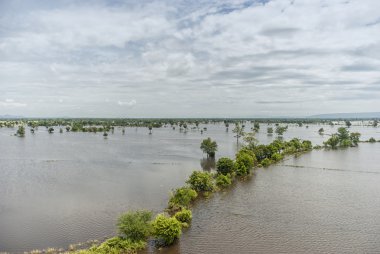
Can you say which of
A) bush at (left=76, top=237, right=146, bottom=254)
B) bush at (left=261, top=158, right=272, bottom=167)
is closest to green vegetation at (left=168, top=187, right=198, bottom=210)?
bush at (left=76, top=237, right=146, bottom=254)

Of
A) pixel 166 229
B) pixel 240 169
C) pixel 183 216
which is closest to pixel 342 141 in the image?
pixel 240 169

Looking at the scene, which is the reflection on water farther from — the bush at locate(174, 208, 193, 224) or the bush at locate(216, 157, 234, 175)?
the bush at locate(216, 157, 234, 175)

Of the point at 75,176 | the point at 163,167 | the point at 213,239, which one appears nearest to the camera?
the point at 213,239

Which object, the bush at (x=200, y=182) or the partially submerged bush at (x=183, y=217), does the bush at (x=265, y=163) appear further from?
the partially submerged bush at (x=183, y=217)

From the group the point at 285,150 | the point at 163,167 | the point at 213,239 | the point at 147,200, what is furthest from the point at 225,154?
the point at 213,239

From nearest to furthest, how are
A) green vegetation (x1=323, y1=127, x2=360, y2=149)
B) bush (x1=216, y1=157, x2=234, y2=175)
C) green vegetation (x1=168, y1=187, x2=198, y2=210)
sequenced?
green vegetation (x1=168, y1=187, x2=198, y2=210), bush (x1=216, y1=157, x2=234, y2=175), green vegetation (x1=323, y1=127, x2=360, y2=149)

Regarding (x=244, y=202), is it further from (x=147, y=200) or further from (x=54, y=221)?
(x=54, y=221)

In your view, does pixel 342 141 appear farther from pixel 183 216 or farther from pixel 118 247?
pixel 118 247
